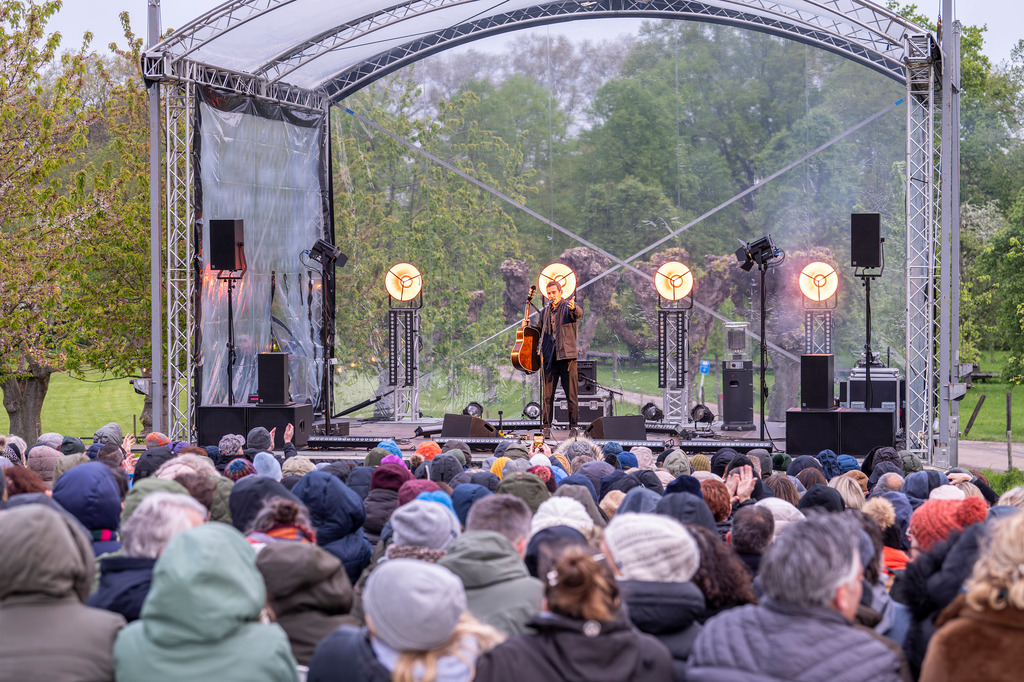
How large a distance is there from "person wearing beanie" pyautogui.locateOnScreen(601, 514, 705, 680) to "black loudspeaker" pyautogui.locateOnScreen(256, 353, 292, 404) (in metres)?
8.81

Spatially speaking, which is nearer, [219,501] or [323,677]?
[323,677]

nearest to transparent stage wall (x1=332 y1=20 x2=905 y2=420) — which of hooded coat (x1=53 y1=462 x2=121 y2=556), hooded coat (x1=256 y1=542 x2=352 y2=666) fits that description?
hooded coat (x1=53 y1=462 x2=121 y2=556)

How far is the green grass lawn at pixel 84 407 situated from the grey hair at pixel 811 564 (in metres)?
21.2

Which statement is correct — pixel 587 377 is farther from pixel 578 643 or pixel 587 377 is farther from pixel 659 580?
pixel 578 643

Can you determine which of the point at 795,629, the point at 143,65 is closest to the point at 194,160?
the point at 143,65

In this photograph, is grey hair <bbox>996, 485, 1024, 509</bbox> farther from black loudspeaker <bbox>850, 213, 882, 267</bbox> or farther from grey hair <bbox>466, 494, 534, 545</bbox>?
black loudspeaker <bbox>850, 213, 882, 267</bbox>

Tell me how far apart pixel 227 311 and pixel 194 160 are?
72.2 inches

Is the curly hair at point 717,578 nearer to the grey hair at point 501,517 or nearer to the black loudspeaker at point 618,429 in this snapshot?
the grey hair at point 501,517

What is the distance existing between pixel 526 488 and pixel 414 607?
2.13 m

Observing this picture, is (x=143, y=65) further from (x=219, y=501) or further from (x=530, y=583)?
(x=530, y=583)

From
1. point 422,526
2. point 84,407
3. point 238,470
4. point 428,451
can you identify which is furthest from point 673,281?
point 84,407

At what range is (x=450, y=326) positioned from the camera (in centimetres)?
1466

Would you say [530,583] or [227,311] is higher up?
[227,311]

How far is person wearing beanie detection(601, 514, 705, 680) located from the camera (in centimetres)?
248
